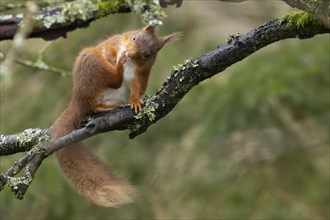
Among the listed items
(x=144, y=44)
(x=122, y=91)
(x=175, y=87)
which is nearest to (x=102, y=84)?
(x=122, y=91)

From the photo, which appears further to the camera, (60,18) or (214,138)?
(214,138)

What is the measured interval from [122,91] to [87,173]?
1.29 feet

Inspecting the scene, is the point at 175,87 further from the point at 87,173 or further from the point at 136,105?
the point at 87,173

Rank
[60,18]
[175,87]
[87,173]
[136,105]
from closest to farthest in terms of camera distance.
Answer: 1. [175,87]
2. [136,105]
3. [87,173]
4. [60,18]

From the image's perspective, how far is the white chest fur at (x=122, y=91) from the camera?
360 cm

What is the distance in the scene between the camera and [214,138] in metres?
5.80

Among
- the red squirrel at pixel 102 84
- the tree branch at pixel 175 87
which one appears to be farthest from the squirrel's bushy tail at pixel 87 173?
the tree branch at pixel 175 87

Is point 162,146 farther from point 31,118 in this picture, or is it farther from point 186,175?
point 31,118

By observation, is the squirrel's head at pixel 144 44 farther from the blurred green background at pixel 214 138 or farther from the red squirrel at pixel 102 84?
the blurred green background at pixel 214 138

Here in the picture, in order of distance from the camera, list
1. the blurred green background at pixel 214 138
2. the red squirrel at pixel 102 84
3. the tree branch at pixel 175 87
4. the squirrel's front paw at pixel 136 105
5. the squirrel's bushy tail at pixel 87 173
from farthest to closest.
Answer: the blurred green background at pixel 214 138 < the red squirrel at pixel 102 84 < the squirrel's bushy tail at pixel 87 173 < the squirrel's front paw at pixel 136 105 < the tree branch at pixel 175 87

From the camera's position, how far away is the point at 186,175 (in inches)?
241

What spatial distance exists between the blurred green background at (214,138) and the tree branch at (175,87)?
2.31 m

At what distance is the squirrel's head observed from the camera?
3568mm

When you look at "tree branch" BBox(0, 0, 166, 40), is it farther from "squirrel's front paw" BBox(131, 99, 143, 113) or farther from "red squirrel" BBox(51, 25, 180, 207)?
"squirrel's front paw" BBox(131, 99, 143, 113)
